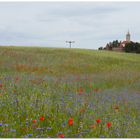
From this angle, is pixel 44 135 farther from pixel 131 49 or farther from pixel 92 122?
pixel 131 49

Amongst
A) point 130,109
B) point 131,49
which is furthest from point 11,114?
point 131,49

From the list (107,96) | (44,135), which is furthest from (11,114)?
(107,96)

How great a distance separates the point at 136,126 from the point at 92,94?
9.31 ft

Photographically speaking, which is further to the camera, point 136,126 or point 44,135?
point 136,126

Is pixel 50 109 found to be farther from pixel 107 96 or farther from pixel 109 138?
pixel 107 96

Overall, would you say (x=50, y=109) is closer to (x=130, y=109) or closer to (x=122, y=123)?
(x=122, y=123)

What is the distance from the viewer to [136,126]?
6984 mm

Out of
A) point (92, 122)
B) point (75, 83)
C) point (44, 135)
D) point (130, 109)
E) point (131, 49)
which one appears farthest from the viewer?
point (131, 49)

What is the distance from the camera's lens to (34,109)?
6.91 metres

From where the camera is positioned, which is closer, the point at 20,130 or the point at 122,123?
the point at 20,130

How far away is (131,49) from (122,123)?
3611 centimetres

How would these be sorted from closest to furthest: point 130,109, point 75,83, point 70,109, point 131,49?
point 70,109, point 130,109, point 75,83, point 131,49

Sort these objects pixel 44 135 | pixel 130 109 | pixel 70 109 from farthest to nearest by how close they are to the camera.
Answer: pixel 130 109 → pixel 70 109 → pixel 44 135

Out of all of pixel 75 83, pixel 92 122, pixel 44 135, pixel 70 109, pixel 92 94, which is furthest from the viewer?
pixel 75 83
